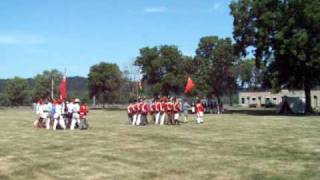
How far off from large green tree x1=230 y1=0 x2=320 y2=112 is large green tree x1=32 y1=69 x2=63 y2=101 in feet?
242

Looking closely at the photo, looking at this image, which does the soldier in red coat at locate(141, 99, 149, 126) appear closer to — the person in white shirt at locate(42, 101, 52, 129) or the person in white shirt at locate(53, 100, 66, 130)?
the person in white shirt at locate(53, 100, 66, 130)

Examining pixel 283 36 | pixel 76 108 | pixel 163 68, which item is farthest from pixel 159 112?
pixel 163 68

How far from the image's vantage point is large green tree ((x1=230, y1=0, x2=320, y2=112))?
59.4m

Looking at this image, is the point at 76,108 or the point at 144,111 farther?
the point at 144,111

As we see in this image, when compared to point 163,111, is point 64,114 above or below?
below

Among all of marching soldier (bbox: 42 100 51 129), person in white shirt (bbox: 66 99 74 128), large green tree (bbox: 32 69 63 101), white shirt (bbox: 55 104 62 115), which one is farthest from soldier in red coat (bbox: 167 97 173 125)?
large green tree (bbox: 32 69 63 101)

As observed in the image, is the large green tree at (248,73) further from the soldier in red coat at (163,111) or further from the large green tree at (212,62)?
the soldier in red coat at (163,111)

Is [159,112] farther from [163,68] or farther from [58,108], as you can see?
[163,68]

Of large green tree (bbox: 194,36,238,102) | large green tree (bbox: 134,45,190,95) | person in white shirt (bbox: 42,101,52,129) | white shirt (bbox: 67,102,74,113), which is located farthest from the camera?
large green tree (bbox: 194,36,238,102)

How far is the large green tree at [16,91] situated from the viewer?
455 feet

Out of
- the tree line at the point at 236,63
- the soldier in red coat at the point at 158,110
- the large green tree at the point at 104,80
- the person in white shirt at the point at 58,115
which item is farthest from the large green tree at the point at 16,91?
the person in white shirt at the point at 58,115

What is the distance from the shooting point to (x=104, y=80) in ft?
375

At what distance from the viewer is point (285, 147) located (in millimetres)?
22141

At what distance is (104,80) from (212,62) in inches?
979
